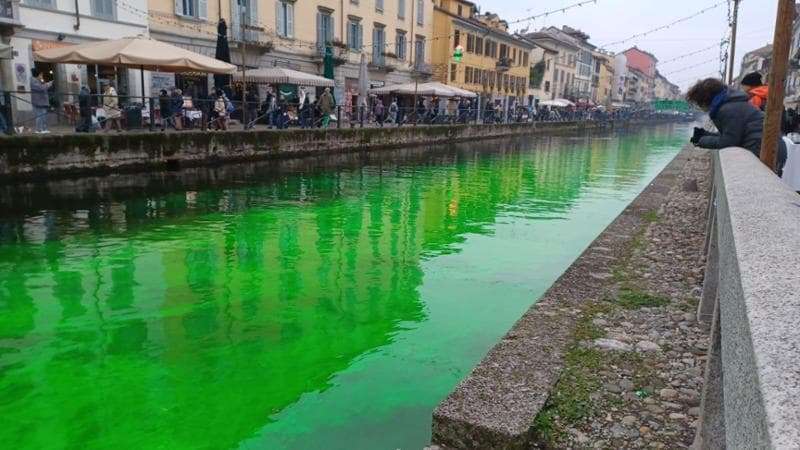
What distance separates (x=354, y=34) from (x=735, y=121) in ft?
99.8

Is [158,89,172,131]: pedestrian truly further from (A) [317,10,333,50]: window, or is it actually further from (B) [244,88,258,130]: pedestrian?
(A) [317,10,333,50]: window

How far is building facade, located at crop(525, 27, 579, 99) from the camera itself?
68812 millimetres

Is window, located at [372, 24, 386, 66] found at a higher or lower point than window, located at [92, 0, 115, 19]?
higher

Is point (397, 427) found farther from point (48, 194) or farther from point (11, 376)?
point (48, 194)

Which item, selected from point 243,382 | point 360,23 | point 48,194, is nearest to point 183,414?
point 243,382

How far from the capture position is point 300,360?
4.62m

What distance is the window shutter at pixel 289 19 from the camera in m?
27.8

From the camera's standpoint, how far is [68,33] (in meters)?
18.7

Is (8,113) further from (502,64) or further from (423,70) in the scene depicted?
(502,64)

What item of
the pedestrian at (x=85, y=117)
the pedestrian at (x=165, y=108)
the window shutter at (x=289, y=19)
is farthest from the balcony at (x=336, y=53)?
the pedestrian at (x=85, y=117)

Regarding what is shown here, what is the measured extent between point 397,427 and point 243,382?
119 centimetres

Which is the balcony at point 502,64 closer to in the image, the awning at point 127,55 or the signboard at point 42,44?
the signboard at point 42,44

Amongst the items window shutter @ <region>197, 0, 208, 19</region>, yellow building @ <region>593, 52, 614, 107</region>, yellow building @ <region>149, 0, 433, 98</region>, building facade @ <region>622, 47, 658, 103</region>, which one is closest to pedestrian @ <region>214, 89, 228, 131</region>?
yellow building @ <region>149, 0, 433, 98</region>

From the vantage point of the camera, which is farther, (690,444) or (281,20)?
(281,20)
